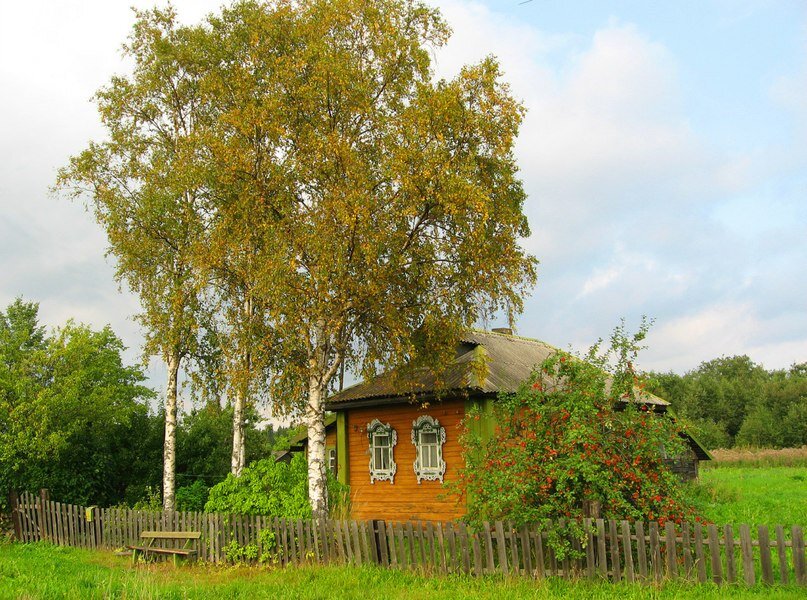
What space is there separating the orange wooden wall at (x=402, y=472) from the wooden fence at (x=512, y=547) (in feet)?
12.8

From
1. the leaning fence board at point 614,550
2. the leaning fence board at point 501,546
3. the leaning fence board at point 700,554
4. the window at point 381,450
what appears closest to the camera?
the leaning fence board at point 700,554

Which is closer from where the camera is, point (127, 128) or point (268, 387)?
point (268, 387)

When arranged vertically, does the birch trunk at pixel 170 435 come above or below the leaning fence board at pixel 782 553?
above

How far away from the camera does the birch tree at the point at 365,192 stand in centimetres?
1430

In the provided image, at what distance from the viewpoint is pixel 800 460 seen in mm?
38531

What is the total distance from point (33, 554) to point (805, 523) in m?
18.2

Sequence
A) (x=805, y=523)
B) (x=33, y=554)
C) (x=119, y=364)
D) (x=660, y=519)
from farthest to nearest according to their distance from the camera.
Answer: (x=119, y=364), (x=33, y=554), (x=805, y=523), (x=660, y=519)

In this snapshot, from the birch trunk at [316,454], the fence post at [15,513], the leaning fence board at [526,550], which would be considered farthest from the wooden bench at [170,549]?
the leaning fence board at [526,550]

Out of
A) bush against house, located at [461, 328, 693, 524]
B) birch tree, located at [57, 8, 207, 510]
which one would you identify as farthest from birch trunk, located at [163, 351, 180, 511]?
bush against house, located at [461, 328, 693, 524]

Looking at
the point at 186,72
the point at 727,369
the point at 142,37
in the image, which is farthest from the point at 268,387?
the point at 727,369

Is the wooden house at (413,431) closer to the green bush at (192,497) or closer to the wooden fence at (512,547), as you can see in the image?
the wooden fence at (512,547)

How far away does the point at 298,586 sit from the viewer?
37.3 ft

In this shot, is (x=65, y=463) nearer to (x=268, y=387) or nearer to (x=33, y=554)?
(x=33, y=554)

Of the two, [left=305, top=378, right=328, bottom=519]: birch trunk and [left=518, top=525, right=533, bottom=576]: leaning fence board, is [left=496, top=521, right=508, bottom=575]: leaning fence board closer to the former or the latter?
[left=518, top=525, right=533, bottom=576]: leaning fence board
